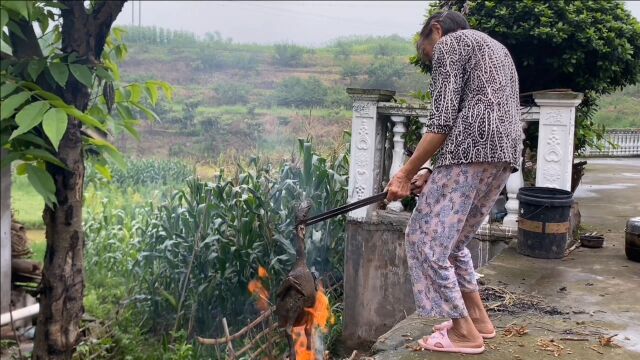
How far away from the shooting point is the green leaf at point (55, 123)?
1.95 m

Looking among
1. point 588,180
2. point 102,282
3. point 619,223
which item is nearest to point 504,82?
point 619,223

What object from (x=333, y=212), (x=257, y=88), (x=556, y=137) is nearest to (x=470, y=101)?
(x=333, y=212)

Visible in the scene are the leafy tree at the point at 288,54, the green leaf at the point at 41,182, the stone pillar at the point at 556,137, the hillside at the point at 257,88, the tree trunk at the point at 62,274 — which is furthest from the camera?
the leafy tree at the point at 288,54

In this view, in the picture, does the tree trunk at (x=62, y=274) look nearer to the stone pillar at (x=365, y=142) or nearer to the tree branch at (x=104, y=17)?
the tree branch at (x=104, y=17)

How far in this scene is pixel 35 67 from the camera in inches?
91.8

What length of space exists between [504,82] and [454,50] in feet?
0.84

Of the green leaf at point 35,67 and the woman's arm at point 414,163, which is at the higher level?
the green leaf at point 35,67

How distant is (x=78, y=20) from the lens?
2.79 metres

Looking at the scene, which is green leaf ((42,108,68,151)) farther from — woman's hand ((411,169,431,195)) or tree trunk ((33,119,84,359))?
woman's hand ((411,169,431,195))

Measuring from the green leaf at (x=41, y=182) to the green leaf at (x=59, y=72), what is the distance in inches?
13.7

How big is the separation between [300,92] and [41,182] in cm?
843

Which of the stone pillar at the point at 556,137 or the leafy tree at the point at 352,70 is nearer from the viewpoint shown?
the stone pillar at the point at 556,137

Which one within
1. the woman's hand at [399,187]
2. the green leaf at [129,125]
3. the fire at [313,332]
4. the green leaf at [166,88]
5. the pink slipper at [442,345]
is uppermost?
the green leaf at [166,88]

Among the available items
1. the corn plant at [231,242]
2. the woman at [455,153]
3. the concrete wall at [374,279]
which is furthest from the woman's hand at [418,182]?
the corn plant at [231,242]
